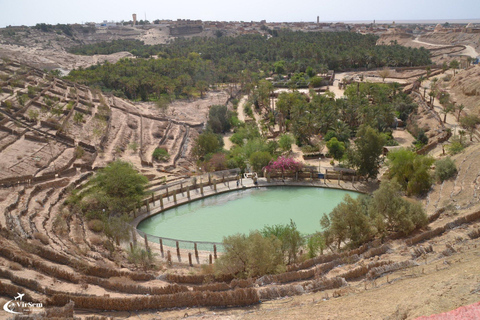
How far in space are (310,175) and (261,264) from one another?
18.1 meters

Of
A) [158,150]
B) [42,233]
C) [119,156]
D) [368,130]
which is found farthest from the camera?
[158,150]

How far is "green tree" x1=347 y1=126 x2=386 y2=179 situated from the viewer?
3238cm

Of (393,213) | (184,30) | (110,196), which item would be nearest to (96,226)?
(110,196)

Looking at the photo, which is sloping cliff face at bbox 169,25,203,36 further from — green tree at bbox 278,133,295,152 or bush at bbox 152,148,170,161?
green tree at bbox 278,133,295,152

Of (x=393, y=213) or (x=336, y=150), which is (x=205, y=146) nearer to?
(x=336, y=150)

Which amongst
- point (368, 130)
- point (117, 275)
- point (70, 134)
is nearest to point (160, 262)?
point (117, 275)

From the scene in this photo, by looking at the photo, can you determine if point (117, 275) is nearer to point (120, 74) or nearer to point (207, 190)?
point (207, 190)

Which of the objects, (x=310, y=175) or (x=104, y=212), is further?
(x=310, y=175)

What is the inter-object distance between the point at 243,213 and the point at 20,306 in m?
18.7

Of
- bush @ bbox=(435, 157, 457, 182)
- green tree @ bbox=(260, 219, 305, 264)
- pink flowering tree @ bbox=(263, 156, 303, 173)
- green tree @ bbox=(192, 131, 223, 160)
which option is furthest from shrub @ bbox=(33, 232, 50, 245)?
bush @ bbox=(435, 157, 457, 182)

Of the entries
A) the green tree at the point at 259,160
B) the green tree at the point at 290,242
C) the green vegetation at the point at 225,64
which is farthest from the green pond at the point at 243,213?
the green vegetation at the point at 225,64

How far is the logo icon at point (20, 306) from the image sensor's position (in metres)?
13.5

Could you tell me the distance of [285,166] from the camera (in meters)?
35.5

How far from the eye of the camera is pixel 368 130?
32.7 m
